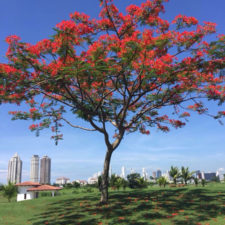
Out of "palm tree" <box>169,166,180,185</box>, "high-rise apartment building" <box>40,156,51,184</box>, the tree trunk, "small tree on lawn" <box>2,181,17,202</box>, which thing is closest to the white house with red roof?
"small tree on lawn" <box>2,181,17,202</box>

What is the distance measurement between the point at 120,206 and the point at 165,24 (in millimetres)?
9542

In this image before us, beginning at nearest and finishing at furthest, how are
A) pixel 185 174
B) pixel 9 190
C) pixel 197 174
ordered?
pixel 9 190
pixel 185 174
pixel 197 174

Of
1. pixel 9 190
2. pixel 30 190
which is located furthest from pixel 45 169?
pixel 9 190

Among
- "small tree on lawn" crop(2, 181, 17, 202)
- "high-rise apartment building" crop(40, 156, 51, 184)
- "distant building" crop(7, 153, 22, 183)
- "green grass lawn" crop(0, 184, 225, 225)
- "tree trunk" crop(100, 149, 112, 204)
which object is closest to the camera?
"green grass lawn" crop(0, 184, 225, 225)

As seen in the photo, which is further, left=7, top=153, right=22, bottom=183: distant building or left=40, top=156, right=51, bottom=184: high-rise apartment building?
left=7, top=153, right=22, bottom=183: distant building

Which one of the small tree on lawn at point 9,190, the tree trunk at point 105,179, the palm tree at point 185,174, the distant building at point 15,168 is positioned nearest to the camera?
the tree trunk at point 105,179

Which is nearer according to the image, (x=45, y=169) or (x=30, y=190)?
(x=30, y=190)

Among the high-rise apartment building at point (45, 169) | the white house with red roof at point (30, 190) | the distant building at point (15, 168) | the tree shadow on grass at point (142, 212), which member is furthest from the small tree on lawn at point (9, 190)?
the distant building at point (15, 168)

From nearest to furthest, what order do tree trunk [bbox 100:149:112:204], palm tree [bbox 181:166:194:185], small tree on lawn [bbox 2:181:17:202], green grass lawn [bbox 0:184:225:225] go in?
green grass lawn [bbox 0:184:225:225]
tree trunk [bbox 100:149:112:204]
small tree on lawn [bbox 2:181:17:202]
palm tree [bbox 181:166:194:185]

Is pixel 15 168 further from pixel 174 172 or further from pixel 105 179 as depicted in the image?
pixel 105 179

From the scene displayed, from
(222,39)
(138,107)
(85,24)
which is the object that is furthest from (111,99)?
(222,39)

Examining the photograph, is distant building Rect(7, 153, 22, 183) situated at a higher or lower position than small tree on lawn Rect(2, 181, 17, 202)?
higher

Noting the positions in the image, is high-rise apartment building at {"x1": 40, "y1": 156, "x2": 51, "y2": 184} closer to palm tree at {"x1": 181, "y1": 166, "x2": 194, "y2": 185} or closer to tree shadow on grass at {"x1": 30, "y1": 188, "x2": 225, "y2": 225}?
palm tree at {"x1": 181, "y1": 166, "x2": 194, "y2": 185}

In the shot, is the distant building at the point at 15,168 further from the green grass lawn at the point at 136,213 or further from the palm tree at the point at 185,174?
the green grass lawn at the point at 136,213
